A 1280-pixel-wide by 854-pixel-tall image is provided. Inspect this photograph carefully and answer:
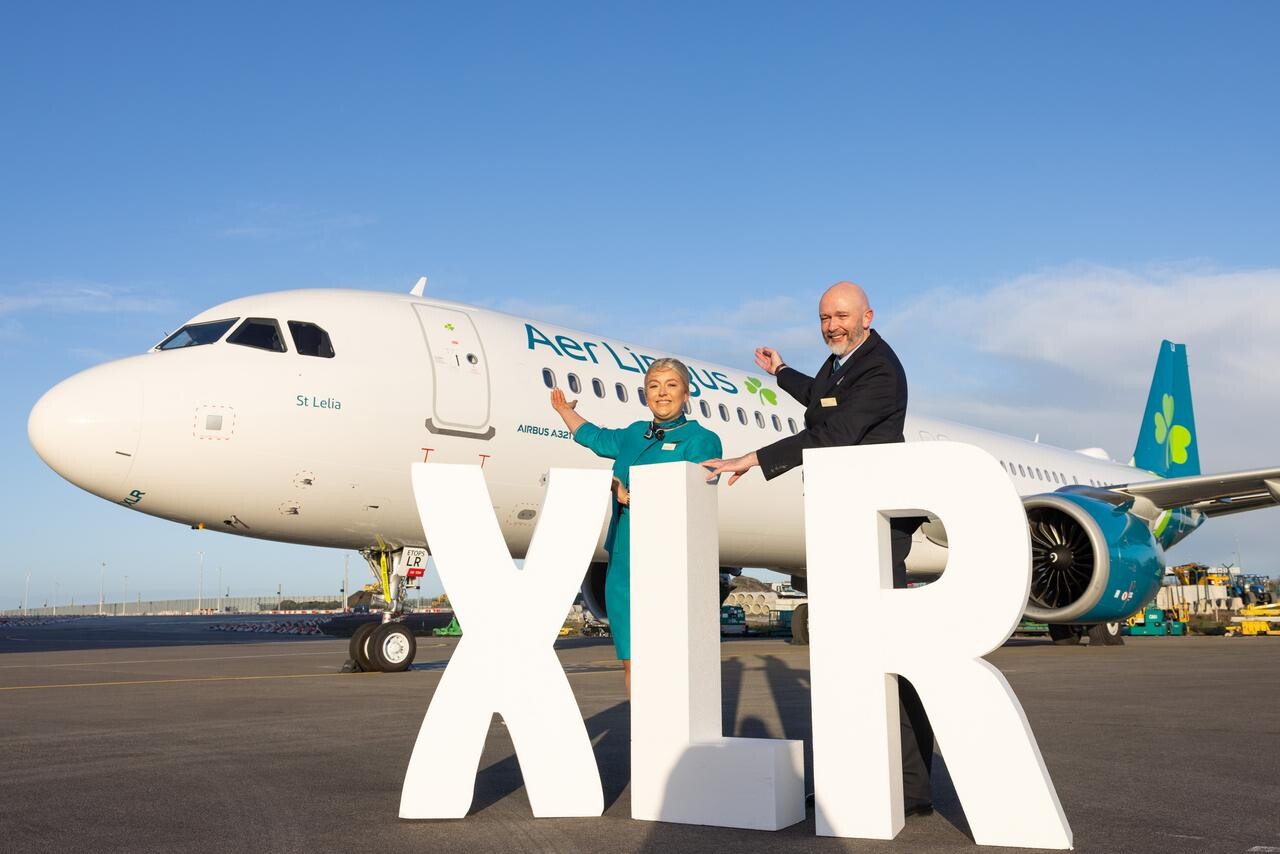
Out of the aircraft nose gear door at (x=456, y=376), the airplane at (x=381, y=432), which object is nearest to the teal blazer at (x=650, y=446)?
the airplane at (x=381, y=432)

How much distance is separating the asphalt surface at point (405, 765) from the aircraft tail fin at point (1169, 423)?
Result: 52.7 ft

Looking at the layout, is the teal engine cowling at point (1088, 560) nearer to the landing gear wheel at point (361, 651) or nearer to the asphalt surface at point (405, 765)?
the asphalt surface at point (405, 765)

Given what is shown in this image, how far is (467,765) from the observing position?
3.88 meters

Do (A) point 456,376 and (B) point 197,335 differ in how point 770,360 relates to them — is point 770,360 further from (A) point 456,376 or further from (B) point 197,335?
(B) point 197,335

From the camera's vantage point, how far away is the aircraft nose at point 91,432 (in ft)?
27.7

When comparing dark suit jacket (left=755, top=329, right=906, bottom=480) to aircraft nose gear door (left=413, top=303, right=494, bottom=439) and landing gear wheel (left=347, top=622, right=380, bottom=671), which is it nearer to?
aircraft nose gear door (left=413, top=303, right=494, bottom=439)

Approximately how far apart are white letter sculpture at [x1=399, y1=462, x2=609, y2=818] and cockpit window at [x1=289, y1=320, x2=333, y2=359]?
595 centimetres

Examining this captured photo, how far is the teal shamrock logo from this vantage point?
48.0ft

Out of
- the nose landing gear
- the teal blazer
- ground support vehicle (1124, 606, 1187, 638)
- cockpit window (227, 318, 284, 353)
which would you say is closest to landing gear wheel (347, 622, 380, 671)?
the nose landing gear

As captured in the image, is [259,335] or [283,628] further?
[283,628]

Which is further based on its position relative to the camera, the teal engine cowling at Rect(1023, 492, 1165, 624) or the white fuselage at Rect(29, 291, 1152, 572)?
the teal engine cowling at Rect(1023, 492, 1165, 624)

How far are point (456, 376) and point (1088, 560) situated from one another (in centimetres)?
848

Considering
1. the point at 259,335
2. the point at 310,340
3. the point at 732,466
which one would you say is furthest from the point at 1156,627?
the point at 732,466

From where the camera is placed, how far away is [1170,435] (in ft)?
80.9
